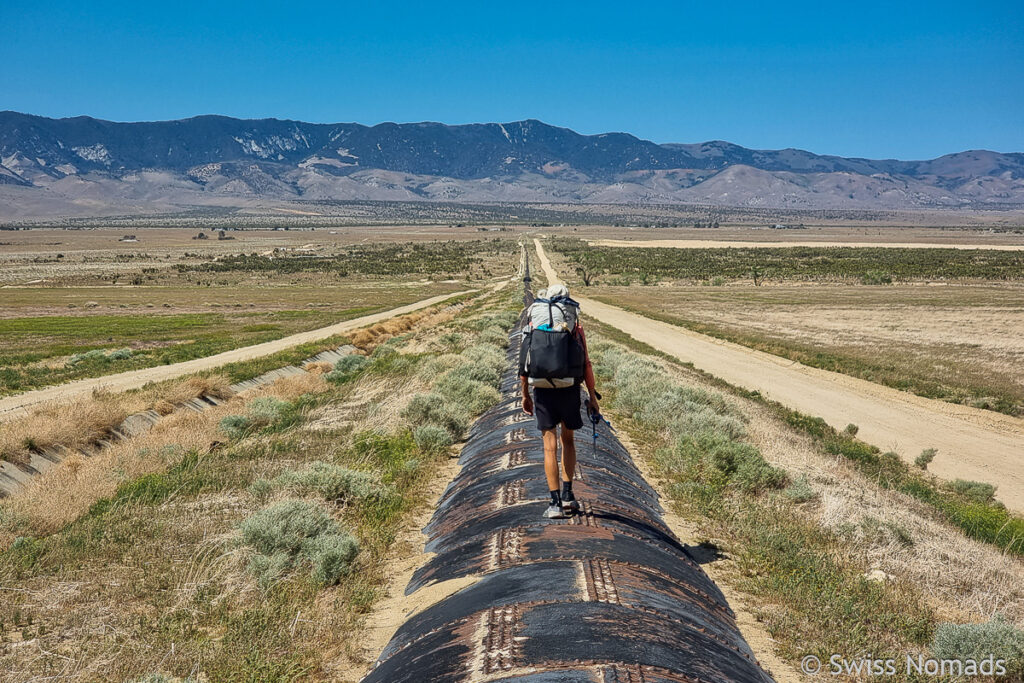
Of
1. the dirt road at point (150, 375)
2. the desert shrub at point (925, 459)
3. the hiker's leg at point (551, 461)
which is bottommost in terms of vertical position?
the dirt road at point (150, 375)

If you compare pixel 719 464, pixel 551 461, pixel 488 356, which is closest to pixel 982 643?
pixel 551 461

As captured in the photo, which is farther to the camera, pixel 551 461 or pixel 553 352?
pixel 551 461

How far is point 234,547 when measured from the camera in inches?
318

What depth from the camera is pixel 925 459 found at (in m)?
17.5

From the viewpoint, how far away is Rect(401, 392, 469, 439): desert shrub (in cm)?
1392

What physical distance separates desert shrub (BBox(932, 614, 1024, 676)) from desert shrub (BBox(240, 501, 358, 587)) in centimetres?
592

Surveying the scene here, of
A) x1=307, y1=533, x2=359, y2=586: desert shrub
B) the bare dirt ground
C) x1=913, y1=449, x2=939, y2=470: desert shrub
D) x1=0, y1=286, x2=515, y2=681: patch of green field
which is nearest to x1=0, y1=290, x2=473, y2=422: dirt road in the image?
x1=0, y1=286, x2=515, y2=681: patch of green field

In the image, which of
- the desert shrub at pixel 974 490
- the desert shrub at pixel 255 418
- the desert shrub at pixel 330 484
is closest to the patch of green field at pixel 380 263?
the desert shrub at pixel 255 418

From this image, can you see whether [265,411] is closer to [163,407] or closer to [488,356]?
[163,407]

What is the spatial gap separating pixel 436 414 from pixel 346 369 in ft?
47.2

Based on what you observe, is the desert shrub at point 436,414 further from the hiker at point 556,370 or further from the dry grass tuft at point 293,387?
the dry grass tuft at point 293,387

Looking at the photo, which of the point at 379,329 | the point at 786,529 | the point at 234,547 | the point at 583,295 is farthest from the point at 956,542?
the point at 583,295

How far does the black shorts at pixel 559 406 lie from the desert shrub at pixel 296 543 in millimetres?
2971

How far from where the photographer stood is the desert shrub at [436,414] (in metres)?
13.9
